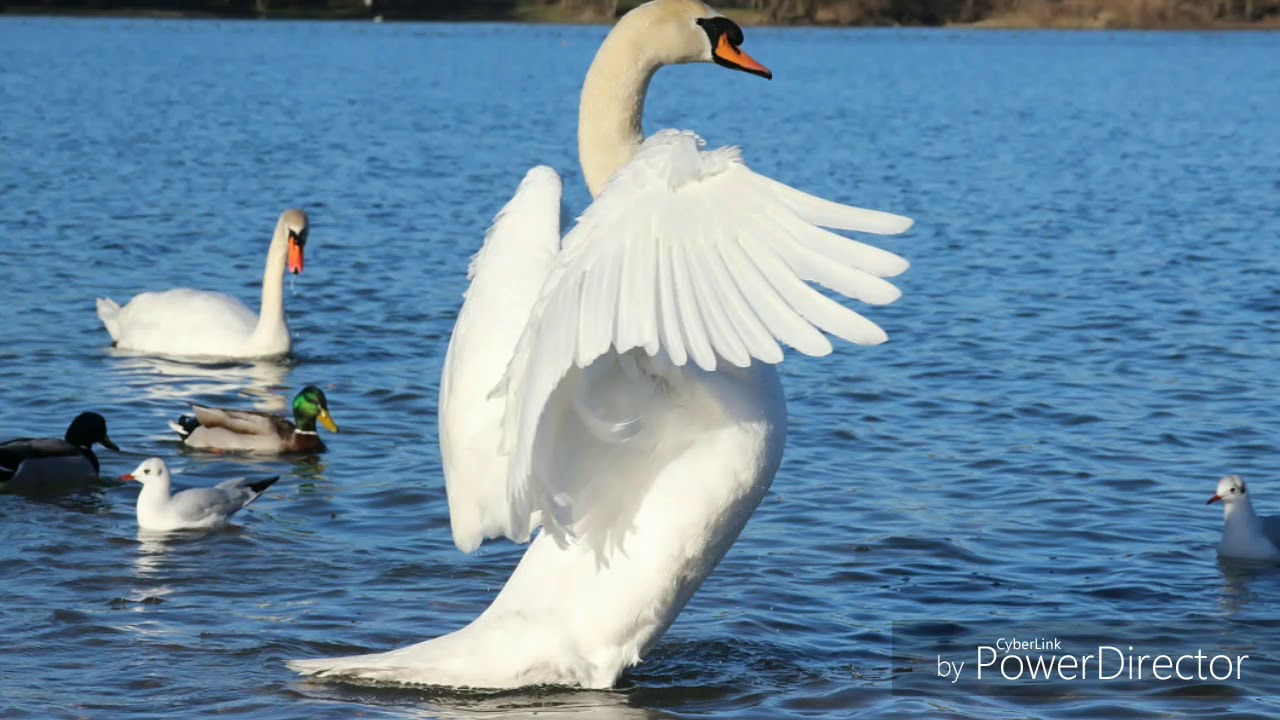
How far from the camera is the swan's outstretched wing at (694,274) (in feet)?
12.7

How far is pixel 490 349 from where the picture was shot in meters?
5.24

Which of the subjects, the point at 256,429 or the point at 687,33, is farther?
the point at 256,429

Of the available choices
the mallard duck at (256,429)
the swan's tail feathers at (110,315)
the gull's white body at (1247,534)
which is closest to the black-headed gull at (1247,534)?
the gull's white body at (1247,534)

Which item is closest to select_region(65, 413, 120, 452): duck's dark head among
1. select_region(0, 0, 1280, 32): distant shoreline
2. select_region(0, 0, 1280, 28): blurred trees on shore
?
select_region(0, 0, 1280, 28): blurred trees on shore

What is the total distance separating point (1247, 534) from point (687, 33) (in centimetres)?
358

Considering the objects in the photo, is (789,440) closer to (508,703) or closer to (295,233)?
(508,703)

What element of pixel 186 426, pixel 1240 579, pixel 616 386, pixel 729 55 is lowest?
pixel 1240 579

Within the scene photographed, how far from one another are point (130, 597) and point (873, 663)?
9.20 ft

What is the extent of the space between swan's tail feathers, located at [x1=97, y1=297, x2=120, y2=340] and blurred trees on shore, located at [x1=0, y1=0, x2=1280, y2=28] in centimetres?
6467

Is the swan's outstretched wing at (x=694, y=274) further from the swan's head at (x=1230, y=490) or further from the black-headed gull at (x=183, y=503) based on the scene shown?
the swan's head at (x=1230, y=490)

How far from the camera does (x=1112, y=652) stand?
6.52 m

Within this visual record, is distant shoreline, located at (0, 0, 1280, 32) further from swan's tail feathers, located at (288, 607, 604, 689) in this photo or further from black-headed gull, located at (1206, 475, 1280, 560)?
swan's tail feathers, located at (288, 607, 604, 689)

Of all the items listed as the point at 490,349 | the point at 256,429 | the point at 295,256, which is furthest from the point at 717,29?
the point at 295,256

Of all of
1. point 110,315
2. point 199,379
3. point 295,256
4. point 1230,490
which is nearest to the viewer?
point 1230,490
